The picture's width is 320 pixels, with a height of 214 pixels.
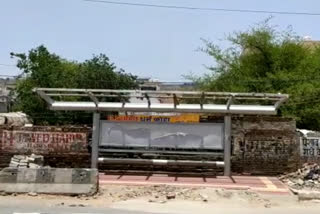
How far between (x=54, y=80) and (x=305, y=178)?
3452cm

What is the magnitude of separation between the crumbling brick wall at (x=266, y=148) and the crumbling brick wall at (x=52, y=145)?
5.75m

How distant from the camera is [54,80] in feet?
170

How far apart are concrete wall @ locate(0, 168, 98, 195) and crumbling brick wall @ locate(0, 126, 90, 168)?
5.80m

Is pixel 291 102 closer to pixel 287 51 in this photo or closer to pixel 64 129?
pixel 287 51

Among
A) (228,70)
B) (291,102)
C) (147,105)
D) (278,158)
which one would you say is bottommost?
(278,158)

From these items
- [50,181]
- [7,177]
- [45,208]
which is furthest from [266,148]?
[45,208]

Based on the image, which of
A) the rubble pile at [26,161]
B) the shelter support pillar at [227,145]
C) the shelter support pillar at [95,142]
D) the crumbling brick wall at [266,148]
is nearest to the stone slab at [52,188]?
the rubble pile at [26,161]

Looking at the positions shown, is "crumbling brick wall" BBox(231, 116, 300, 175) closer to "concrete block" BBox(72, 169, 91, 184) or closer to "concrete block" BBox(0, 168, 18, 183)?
"concrete block" BBox(72, 169, 91, 184)

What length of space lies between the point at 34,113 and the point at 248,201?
36.9 m

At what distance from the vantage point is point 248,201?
15.8 meters

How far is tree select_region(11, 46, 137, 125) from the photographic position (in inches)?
1959

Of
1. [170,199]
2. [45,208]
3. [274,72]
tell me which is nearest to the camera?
[45,208]

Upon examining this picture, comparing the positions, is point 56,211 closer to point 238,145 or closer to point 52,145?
point 52,145

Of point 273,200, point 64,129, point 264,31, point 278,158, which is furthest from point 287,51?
A: point 273,200
